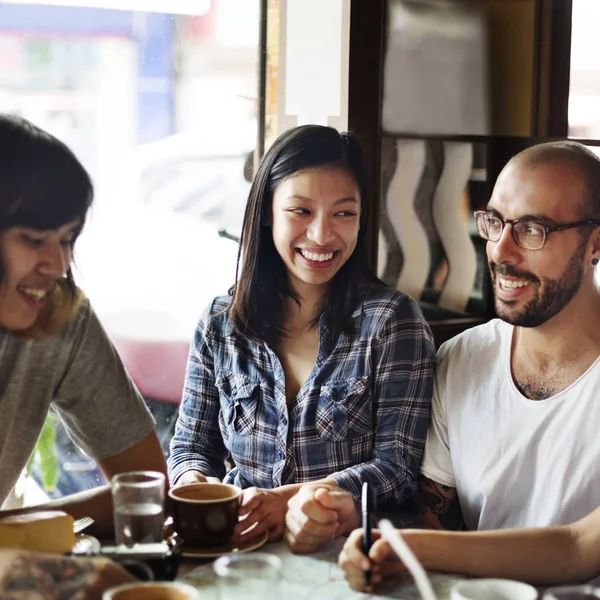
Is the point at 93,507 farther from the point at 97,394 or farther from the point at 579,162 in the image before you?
the point at 579,162

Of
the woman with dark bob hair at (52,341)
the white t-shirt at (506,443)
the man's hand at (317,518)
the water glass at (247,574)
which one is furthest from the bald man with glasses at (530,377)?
the water glass at (247,574)

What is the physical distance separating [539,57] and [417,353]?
1.47 metres

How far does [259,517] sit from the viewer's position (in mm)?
1417

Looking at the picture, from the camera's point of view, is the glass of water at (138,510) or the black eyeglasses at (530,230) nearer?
the glass of water at (138,510)

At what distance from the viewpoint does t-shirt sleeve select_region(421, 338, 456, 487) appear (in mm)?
1697

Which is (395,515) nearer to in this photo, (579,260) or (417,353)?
(417,353)

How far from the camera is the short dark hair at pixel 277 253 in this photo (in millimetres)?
1900

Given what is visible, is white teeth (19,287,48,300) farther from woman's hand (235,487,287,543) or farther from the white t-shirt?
the white t-shirt

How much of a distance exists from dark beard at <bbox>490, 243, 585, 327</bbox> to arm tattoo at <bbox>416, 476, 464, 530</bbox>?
0.34 meters

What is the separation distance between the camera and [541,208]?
1651mm

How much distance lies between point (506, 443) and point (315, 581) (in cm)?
52

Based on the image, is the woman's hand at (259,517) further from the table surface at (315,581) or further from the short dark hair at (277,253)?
the short dark hair at (277,253)

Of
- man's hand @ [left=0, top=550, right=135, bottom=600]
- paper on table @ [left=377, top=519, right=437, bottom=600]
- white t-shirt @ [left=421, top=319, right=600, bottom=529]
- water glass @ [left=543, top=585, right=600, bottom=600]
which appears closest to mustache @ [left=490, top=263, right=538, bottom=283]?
white t-shirt @ [left=421, top=319, right=600, bottom=529]

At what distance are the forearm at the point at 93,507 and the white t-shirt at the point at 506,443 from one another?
0.62 m
